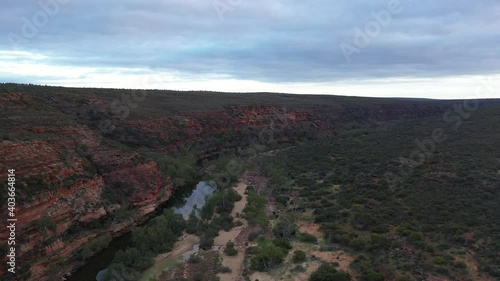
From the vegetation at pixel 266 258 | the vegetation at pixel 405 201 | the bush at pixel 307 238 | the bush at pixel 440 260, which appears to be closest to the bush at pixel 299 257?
the vegetation at pixel 266 258

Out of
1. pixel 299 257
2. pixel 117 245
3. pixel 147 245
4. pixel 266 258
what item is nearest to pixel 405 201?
pixel 299 257

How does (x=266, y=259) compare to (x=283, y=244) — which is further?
(x=283, y=244)

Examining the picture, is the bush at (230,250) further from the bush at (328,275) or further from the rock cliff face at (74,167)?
the rock cliff face at (74,167)

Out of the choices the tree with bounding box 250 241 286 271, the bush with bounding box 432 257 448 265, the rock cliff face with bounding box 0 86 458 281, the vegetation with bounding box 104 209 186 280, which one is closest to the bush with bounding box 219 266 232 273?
the tree with bounding box 250 241 286 271

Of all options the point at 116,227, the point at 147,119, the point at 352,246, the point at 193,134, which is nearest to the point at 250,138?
the point at 193,134

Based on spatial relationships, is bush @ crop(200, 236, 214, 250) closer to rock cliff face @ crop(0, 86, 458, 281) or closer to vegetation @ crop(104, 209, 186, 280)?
vegetation @ crop(104, 209, 186, 280)

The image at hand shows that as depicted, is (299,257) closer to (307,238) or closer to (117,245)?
(307,238)

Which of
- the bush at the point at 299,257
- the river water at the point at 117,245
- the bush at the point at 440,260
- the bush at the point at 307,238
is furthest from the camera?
the bush at the point at 307,238
